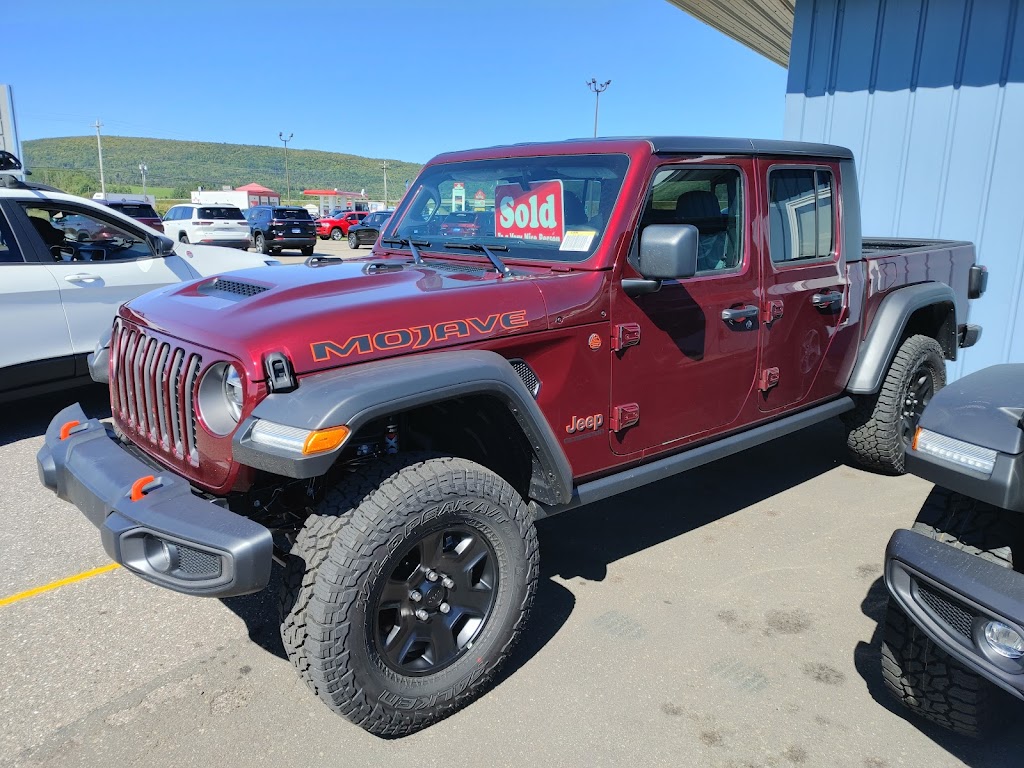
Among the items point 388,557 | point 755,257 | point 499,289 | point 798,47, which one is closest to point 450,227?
point 499,289

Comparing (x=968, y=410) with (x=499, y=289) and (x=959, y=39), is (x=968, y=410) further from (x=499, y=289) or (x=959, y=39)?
(x=959, y=39)

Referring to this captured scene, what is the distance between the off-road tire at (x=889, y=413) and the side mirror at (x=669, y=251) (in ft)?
7.56

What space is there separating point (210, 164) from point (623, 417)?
146223 mm

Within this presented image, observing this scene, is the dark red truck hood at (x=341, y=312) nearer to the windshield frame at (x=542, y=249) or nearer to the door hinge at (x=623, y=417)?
the windshield frame at (x=542, y=249)

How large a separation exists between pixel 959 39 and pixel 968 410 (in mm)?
5492

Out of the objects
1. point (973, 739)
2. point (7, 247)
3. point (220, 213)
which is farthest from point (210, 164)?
point (973, 739)

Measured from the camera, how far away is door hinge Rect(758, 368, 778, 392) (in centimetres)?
366

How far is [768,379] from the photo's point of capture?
12.1ft

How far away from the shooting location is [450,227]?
3564 millimetres

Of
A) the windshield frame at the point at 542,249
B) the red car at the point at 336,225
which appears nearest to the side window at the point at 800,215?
the windshield frame at the point at 542,249

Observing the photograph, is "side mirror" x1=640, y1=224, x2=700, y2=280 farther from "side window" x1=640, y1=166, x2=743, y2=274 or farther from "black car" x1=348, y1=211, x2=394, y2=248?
"black car" x1=348, y1=211, x2=394, y2=248

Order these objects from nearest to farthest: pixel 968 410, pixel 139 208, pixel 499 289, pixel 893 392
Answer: pixel 968 410 → pixel 499 289 → pixel 893 392 → pixel 139 208

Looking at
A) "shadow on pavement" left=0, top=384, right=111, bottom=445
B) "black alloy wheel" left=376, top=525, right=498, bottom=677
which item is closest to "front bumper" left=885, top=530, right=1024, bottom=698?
"black alloy wheel" left=376, top=525, right=498, bottom=677

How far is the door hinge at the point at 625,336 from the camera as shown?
9.67 ft
